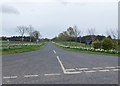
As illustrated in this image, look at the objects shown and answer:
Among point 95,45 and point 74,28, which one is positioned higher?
point 74,28

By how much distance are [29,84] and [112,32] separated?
47.4 m

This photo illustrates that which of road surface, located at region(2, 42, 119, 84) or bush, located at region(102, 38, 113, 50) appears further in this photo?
bush, located at region(102, 38, 113, 50)

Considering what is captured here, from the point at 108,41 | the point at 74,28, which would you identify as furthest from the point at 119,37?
the point at 74,28

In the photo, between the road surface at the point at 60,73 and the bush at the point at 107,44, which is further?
the bush at the point at 107,44

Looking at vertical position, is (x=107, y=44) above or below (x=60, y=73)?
above

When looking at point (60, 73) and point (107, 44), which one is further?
point (107, 44)

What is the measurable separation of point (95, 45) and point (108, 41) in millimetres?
3671

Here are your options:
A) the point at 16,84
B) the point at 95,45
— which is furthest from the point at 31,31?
the point at 16,84

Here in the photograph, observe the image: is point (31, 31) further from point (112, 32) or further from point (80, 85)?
point (80, 85)

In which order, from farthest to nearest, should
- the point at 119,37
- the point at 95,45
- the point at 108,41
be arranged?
the point at 119,37 → the point at 95,45 → the point at 108,41

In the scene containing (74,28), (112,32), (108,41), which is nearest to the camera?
(108,41)

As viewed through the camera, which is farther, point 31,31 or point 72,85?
point 31,31

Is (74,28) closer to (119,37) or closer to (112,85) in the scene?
(119,37)

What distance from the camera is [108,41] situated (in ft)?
124
